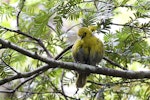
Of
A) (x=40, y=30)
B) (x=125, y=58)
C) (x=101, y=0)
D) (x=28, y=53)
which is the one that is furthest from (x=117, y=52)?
(x=28, y=53)

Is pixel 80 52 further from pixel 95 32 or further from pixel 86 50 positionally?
pixel 95 32

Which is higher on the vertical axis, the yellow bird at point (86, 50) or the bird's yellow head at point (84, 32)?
the bird's yellow head at point (84, 32)

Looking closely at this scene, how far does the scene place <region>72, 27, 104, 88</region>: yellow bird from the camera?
153cm

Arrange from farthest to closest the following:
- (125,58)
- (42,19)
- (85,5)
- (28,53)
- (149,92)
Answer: (85,5)
(149,92)
(125,58)
(42,19)
(28,53)

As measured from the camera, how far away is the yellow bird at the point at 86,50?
1.53 metres

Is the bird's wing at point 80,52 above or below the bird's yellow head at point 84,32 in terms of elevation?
below

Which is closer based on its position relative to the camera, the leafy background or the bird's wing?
the leafy background

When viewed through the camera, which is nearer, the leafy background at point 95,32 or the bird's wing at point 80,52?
the leafy background at point 95,32

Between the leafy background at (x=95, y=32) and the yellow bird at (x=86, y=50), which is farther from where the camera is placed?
the yellow bird at (x=86, y=50)

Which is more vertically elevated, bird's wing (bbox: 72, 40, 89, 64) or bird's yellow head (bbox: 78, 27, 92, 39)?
bird's yellow head (bbox: 78, 27, 92, 39)

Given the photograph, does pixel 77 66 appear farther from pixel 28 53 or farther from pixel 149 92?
pixel 149 92

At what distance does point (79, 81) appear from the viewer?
5.08ft

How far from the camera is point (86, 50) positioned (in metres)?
1.59

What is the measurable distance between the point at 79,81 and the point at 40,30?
1.00 ft
